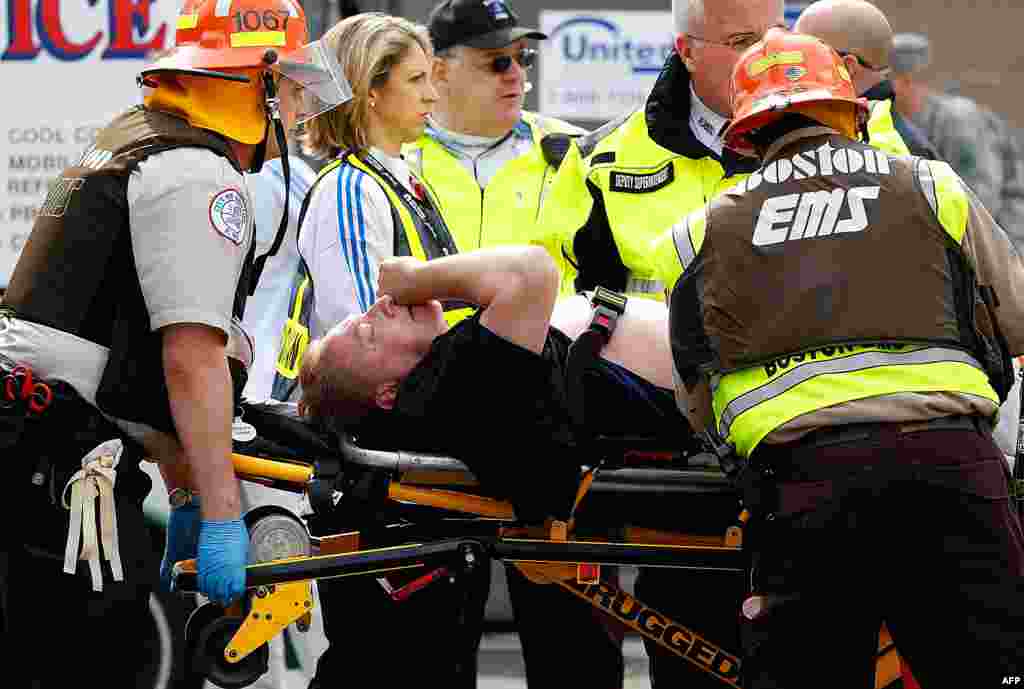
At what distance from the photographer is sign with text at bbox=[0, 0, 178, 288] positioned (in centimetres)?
714

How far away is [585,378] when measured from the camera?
447 cm

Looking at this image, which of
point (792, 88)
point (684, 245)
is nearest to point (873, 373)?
point (684, 245)

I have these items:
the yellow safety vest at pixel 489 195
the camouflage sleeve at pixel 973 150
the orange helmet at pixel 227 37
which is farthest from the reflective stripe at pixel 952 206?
the camouflage sleeve at pixel 973 150

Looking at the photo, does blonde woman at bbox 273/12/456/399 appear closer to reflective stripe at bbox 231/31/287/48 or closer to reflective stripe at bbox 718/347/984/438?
reflective stripe at bbox 231/31/287/48

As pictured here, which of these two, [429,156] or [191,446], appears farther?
[429,156]

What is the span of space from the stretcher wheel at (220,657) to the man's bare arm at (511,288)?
2.78ft

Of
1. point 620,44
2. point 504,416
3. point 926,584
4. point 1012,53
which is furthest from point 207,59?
point 1012,53

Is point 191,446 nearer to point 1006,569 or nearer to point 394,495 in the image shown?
point 394,495

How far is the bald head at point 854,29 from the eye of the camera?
6250mm

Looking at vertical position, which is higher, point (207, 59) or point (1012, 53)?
point (207, 59)

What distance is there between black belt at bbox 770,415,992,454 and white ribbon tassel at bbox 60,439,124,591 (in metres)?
1.41

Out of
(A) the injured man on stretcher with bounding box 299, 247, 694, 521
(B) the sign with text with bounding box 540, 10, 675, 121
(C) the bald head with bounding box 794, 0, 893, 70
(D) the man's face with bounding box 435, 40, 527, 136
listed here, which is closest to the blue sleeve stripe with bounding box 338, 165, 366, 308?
(A) the injured man on stretcher with bounding box 299, 247, 694, 521

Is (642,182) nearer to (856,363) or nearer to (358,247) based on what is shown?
(358,247)

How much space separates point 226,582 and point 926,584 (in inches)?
55.1
